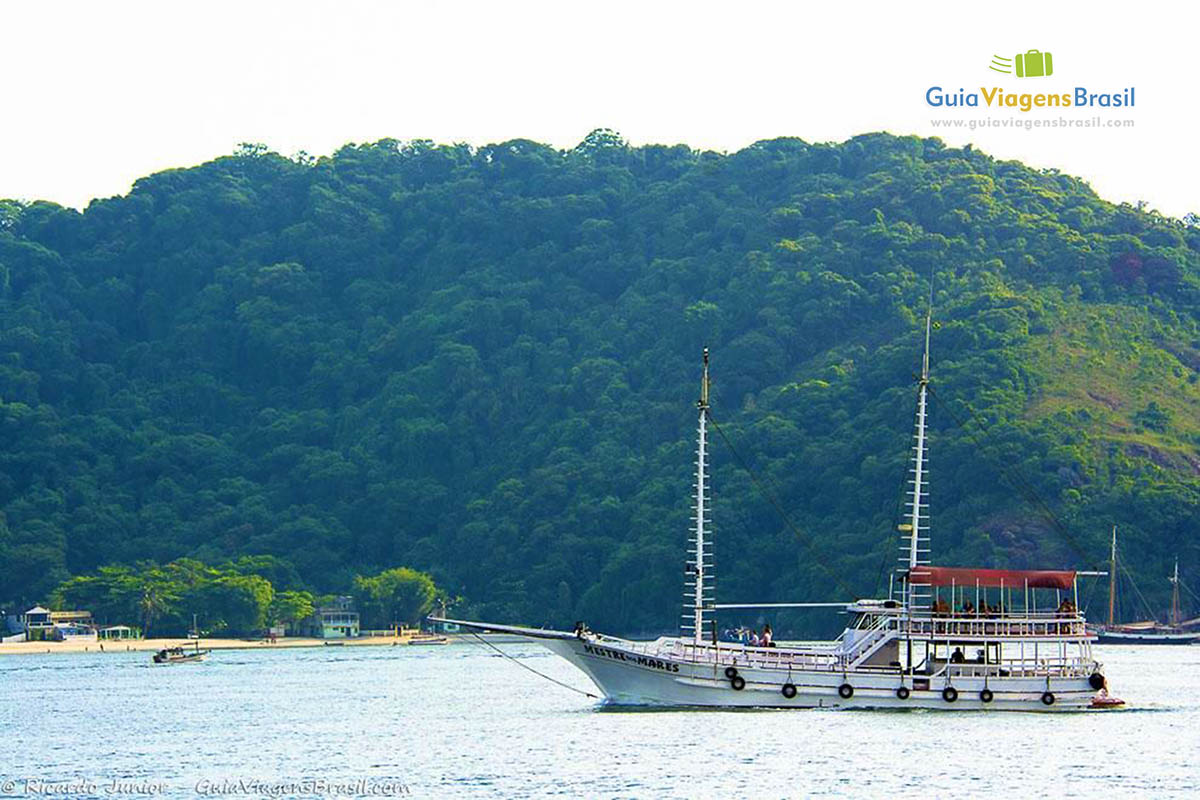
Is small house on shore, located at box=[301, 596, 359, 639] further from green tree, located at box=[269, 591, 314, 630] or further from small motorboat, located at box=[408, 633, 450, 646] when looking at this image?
small motorboat, located at box=[408, 633, 450, 646]

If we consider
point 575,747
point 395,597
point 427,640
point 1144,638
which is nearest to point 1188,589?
point 1144,638

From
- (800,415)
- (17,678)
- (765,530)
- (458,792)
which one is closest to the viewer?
(458,792)

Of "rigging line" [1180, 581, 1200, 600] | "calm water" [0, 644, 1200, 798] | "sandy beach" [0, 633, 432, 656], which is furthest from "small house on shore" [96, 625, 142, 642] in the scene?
"rigging line" [1180, 581, 1200, 600]

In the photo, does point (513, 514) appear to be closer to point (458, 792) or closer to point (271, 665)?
point (271, 665)

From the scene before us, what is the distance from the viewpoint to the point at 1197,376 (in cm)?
18350

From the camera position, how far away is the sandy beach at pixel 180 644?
162 meters

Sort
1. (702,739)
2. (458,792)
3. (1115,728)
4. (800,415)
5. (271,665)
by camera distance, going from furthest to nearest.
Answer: (800,415) < (271,665) < (1115,728) < (702,739) < (458,792)

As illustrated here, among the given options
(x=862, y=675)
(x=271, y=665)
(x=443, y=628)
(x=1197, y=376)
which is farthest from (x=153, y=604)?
(x=862, y=675)

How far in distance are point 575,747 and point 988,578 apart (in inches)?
629

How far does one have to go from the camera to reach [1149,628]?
15438 cm

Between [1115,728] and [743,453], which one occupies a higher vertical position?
[743,453]

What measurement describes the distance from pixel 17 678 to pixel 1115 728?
245 ft

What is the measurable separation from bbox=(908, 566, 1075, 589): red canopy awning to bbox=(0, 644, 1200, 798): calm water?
175 inches

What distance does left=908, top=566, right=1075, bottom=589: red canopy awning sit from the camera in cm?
6856
